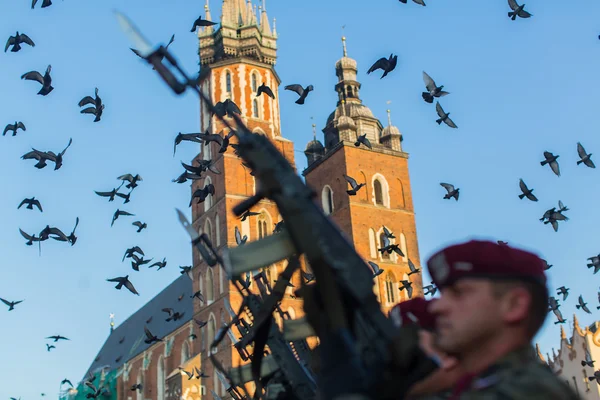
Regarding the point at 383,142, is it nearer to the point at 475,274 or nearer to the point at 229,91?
the point at 229,91

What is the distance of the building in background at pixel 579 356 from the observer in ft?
103

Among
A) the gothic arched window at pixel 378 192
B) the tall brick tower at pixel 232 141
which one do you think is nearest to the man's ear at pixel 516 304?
the tall brick tower at pixel 232 141

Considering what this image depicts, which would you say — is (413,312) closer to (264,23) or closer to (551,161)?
(551,161)

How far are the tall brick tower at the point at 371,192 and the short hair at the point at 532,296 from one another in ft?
112

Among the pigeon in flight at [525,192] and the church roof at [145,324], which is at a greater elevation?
the church roof at [145,324]

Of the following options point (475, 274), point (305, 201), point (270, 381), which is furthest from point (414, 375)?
point (270, 381)

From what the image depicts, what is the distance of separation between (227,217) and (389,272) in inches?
308

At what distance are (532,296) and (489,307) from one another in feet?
0.42

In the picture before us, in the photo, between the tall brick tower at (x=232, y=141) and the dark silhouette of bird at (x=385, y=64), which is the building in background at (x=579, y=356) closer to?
the tall brick tower at (x=232, y=141)

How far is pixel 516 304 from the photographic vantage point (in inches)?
91.3

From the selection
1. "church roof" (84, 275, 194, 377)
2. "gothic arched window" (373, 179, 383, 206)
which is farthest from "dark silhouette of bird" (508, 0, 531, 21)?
"church roof" (84, 275, 194, 377)

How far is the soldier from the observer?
2307mm

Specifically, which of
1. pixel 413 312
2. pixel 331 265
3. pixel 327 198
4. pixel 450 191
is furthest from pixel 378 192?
pixel 331 265

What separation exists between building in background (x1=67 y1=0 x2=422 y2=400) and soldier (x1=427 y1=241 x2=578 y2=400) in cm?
3273
